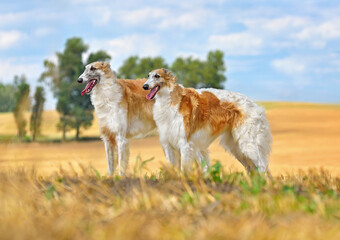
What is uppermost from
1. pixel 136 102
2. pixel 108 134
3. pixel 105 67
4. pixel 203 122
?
pixel 105 67

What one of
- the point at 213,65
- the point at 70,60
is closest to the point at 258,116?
the point at 70,60

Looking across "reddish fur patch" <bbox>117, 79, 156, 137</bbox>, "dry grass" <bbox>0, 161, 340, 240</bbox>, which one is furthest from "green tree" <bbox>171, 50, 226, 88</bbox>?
"dry grass" <bbox>0, 161, 340, 240</bbox>

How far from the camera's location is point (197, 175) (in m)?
6.86

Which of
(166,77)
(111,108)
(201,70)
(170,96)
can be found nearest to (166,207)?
(170,96)

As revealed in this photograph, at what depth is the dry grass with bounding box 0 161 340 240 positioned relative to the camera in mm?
4879

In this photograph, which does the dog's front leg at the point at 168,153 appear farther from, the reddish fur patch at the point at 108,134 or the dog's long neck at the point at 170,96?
the reddish fur patch at the point at 108,134

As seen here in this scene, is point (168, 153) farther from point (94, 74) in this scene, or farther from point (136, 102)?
point (94, 74)

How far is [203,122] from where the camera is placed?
942 cm

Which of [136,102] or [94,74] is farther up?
[94,74]

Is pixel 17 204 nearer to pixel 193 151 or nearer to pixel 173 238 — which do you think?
pixel 173 238

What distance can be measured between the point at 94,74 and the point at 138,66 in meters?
14.4

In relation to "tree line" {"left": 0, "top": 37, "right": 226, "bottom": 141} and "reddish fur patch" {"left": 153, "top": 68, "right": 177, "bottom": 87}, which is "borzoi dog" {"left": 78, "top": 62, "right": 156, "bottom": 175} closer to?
"reddish fur patch" {"left": 153, "top": 68, "right": 177, "bottom": 87}

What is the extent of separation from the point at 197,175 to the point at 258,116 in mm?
3464

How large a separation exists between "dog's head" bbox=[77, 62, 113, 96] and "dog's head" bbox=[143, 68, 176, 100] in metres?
1.67
